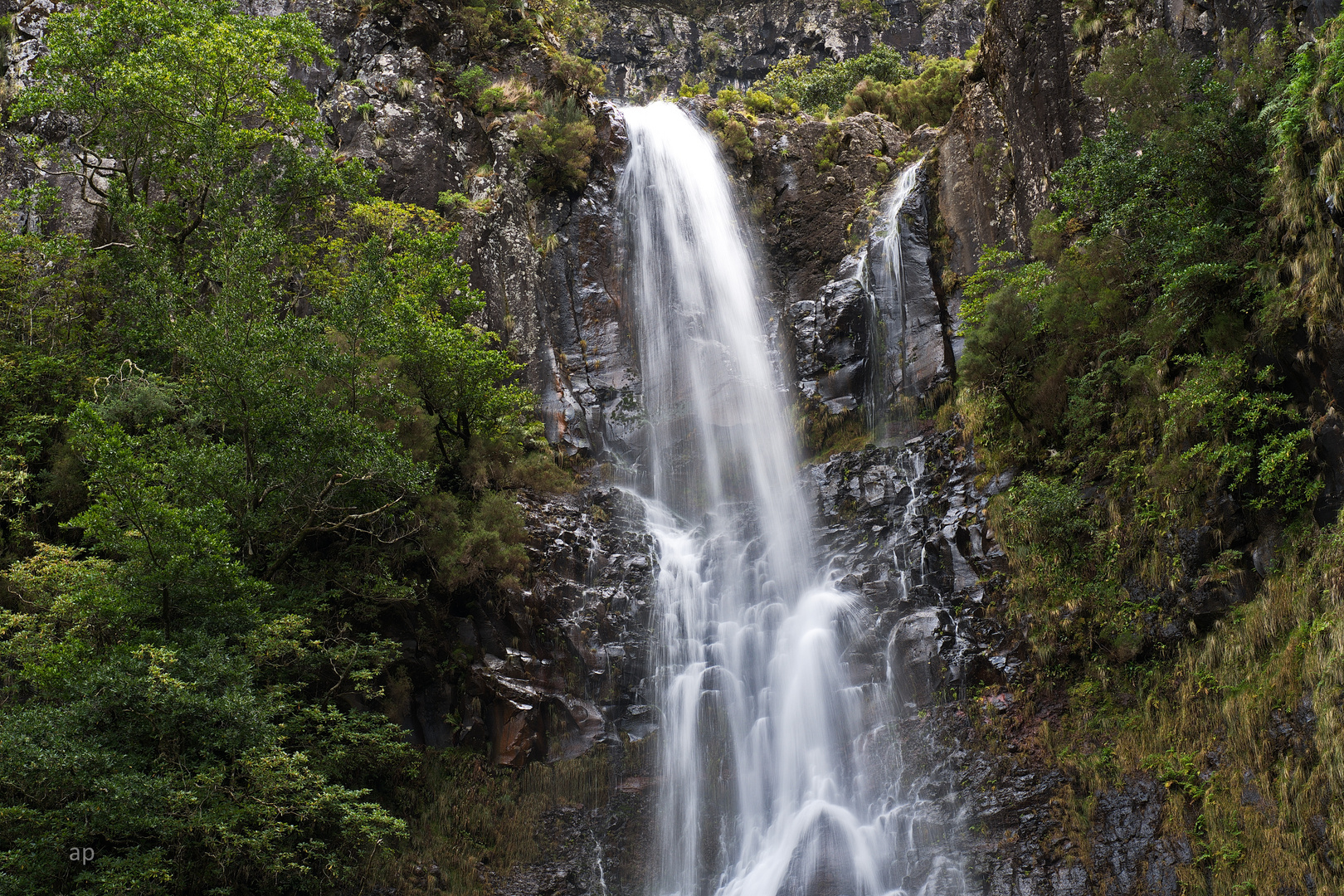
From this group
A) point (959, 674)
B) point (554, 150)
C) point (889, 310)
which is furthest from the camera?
point (554, 150)

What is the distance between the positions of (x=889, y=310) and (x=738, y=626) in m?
9.16

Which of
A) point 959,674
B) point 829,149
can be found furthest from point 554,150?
point 959,674

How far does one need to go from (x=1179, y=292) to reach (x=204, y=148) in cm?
1743

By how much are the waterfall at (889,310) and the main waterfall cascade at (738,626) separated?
99.3 inches

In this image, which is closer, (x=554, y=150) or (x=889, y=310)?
(x=889, y=310)

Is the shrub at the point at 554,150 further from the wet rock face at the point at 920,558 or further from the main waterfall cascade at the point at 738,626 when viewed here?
the wet rock face at the point at 920,558

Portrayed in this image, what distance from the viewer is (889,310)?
1956 centimetres

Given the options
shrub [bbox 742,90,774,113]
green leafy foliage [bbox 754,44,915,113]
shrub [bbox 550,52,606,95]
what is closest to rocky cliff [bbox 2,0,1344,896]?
shrub [bbox 550,52,606,95]

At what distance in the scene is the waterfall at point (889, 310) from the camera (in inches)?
733

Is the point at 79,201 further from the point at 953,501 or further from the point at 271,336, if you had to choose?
the point at 953,501

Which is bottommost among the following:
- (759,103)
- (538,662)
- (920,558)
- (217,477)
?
(538,662)

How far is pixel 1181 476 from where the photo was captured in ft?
35.4

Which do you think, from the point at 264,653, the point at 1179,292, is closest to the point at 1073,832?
the point at 1179,292

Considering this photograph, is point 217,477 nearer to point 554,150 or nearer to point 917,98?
point 554,150
